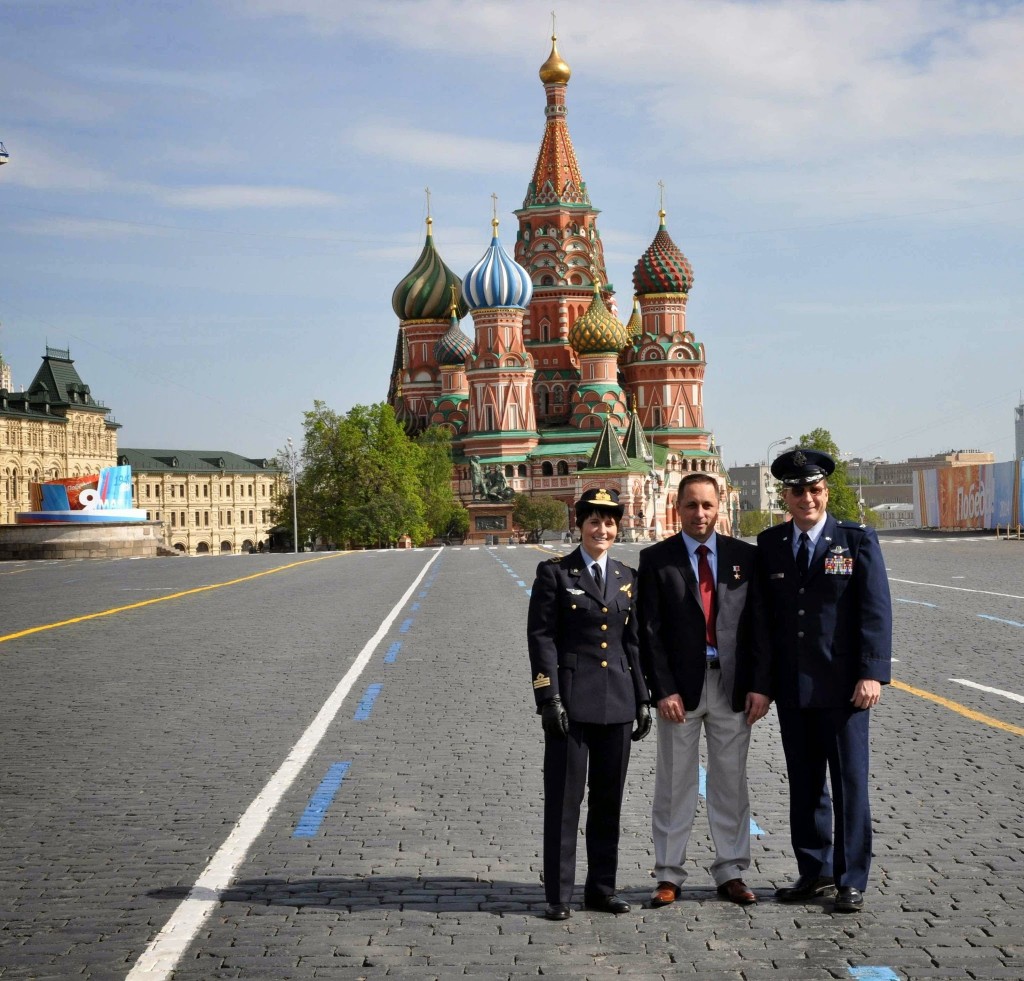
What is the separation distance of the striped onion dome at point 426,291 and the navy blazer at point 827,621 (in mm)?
124776

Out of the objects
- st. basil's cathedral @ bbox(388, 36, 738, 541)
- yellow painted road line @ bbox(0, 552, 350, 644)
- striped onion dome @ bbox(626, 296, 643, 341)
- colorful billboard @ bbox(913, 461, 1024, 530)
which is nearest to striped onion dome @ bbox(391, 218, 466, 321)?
st. basil's cathedral @ bbox(388, 36, 738, 541)

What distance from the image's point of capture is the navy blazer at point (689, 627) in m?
6.39

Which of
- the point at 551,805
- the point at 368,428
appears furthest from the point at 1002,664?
the point at 368,428

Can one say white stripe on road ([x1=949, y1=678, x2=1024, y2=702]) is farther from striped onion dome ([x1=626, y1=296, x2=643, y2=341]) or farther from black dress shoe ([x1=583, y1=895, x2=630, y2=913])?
striped onion dome ([x1=626, y1=296, x2=643, y2=341])

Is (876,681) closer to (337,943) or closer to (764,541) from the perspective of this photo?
(764,541)

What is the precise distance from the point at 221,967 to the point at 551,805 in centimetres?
153

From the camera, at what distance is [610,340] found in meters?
120

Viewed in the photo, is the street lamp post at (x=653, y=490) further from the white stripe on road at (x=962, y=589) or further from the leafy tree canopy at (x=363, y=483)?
the white stripe on road at (x=962, y=589)

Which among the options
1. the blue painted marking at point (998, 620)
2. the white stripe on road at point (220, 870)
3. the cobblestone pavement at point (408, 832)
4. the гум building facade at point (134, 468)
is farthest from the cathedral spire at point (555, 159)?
the white stripe on road at point (220, 870)

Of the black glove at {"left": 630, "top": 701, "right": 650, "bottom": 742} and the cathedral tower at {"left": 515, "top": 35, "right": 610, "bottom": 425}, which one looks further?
the cathedral tower at {"left": 515, "top": 35, "right": 610, "bottom": 425}

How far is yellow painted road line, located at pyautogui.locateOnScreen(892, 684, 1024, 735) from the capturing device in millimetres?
10820

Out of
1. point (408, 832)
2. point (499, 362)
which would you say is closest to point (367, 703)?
point (408, 832)

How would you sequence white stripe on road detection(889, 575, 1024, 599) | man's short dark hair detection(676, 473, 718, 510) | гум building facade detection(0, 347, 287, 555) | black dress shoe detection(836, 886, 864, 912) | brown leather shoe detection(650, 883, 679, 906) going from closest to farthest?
black dress shoe detection(836, 886, 864, 912) < brown leather shoe detection(650, 883, 679, 906) < man's short dark hair detection(676, 473, 718, 510) < white stripe on road detection(889, 575, 1024, 599) < гум building facade detection(0, 347, 287, 555)

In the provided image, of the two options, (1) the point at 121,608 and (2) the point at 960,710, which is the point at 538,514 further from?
(2) the point at 960,710
